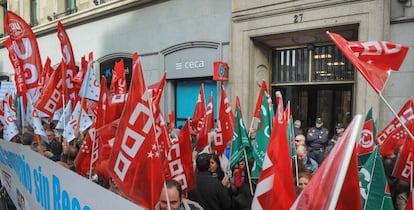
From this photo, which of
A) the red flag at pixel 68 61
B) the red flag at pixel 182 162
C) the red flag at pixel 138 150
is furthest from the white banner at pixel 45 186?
the red flag at pixel 68 61

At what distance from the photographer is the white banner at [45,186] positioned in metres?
2.44

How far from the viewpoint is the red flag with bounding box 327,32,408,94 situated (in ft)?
9.70

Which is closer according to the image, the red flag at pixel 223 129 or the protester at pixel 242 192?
the protester at pixel 242 192

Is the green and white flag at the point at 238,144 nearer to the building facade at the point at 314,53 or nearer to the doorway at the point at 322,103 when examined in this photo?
the building facade at the point at 314,53

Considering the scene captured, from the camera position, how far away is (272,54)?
34.5ft

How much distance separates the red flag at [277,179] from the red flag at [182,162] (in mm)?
1547

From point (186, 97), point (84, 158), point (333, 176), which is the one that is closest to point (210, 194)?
point (84, 158)

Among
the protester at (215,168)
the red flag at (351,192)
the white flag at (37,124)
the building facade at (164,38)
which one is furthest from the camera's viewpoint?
the building facade at (164,38)

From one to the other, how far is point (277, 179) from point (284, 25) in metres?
7.42

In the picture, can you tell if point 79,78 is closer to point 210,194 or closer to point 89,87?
point 89,87

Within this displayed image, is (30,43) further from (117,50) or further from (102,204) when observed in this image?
(117,50)

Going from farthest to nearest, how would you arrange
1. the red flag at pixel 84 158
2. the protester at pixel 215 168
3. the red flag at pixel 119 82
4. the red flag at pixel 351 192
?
the red flag at pixel 119 82 < the protester at pixel 215 168 < the red flag at pixel 84 158 < the red flag at pixel 351 192

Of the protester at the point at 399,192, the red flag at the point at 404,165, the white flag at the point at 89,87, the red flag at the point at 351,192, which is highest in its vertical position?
the white flag at the point at 89,87

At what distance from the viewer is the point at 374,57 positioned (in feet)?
10.2
